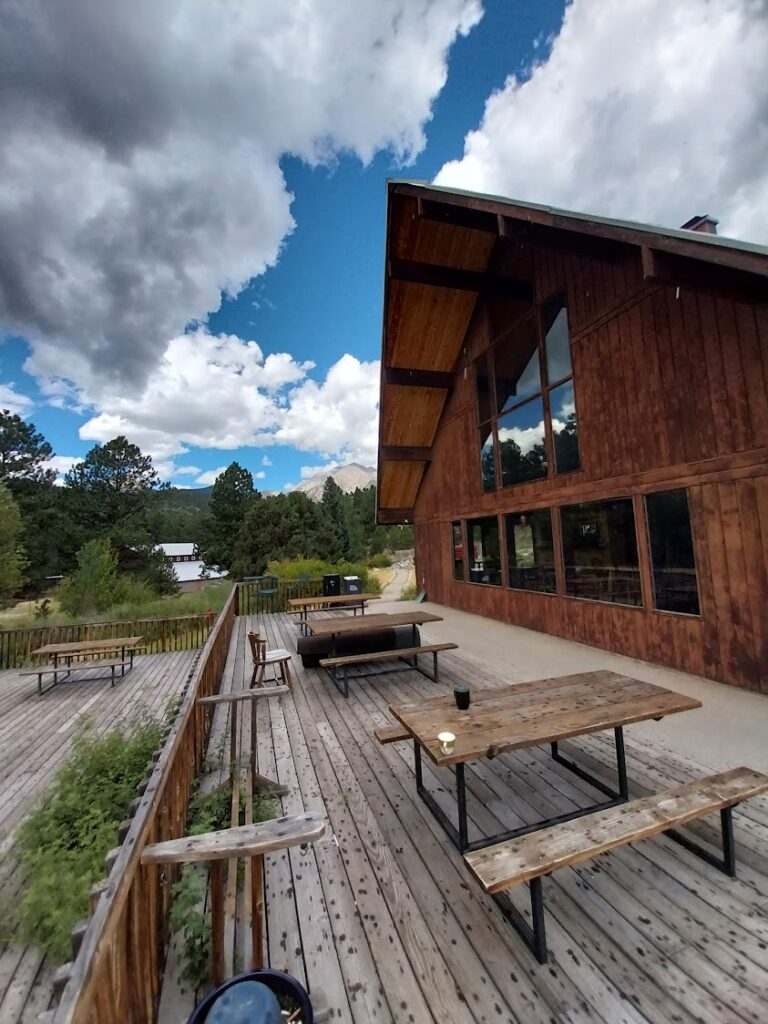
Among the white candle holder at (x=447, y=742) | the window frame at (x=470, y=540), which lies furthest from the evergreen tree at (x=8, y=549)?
the white candle holder at (x=447, y=742)

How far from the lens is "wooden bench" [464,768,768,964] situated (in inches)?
60.1

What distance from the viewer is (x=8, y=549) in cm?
1573

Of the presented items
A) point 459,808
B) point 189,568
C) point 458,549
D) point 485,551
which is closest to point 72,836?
point 459,808

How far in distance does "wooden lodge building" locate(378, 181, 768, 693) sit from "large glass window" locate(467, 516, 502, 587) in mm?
48

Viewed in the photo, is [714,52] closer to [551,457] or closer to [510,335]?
[510,335]

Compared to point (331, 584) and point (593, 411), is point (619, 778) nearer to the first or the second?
point (593, 411)

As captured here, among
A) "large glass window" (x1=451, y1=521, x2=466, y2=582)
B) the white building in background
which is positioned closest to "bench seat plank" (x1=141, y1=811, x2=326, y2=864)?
"large glass window" (x1=451, y1=521, x2=466, y2=582)

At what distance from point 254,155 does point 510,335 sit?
21.2 ft

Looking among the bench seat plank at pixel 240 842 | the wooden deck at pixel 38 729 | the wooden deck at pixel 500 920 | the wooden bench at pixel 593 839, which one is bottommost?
the wooden deck at pixel 38 729

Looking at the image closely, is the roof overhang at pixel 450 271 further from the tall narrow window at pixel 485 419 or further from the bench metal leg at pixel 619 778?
the bench metal leg at pixel 619 778

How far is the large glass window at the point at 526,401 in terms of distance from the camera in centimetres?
670

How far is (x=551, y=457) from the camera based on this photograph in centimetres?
696

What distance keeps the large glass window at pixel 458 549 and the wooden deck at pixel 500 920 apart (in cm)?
724

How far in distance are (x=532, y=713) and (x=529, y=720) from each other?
0.11 metres
